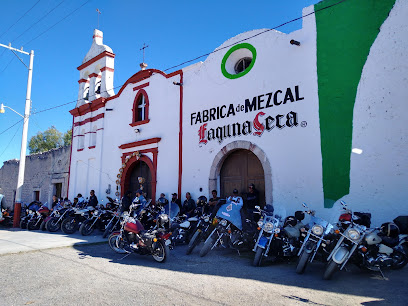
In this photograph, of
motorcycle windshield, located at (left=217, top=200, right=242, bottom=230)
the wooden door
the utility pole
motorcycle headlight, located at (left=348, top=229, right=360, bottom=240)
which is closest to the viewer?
motorcycle headlight, located at (left=348, top=229, right=360, bottom=240)

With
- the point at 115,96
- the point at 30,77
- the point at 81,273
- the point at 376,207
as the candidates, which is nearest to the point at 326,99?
the point at 376,207

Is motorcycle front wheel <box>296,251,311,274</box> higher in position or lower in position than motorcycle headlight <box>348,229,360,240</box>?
lower

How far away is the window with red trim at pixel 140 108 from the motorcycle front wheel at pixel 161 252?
8.62 m

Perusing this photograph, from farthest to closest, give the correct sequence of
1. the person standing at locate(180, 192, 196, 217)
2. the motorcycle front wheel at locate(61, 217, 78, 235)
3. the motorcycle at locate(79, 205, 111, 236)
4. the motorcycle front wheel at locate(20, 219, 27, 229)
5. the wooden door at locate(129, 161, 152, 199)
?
the wooden door at locate(129, 161, 152, 199) < the motorcycle front wheel at locate(20, 219, 27, 229) < the motorcycle front wheel at locate(61, 217, 78, 235) < the person standing at locate(180, 192, 196, 217) < the motorcycle at locate(79, 205, 111, 236)

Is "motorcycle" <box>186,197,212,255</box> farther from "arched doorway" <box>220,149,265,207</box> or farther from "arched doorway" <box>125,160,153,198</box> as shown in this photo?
"arched doorway" <box>125,160,153,198</box>

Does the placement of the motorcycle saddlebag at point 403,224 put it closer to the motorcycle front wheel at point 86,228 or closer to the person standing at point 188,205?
the person standing at point 188,205

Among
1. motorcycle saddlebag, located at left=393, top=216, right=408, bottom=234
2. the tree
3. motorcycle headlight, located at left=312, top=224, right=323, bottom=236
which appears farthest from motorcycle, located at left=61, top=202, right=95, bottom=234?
the tree

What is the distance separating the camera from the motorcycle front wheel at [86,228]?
10.6 meters

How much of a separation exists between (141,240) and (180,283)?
2.00m

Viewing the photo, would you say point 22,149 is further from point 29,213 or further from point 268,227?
point 268,227

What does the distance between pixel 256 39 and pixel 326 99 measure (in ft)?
11.3

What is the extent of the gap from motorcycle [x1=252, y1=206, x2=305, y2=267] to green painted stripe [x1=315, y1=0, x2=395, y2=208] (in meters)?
2.25

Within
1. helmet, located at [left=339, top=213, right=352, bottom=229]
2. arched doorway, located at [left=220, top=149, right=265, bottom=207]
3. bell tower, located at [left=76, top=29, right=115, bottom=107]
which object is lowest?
helmet, located at [left=339, top=213, right=352, bottom=229]

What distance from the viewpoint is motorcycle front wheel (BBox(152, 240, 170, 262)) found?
21.0 feet
